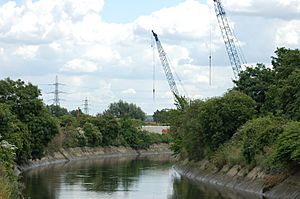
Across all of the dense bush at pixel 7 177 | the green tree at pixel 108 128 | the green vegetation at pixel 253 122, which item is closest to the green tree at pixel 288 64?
the green vegetation at pixel 253 122

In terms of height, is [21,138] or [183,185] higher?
[21,138]

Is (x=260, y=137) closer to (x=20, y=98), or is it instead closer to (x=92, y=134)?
(x=20, y=98)

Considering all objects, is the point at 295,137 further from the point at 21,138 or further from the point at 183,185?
the point at 21,138

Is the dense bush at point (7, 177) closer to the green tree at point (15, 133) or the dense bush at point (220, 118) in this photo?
the green tree at point (15, 133)

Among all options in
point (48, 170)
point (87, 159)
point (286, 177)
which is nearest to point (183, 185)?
point (286, 177)

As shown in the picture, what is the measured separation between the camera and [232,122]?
8625cm

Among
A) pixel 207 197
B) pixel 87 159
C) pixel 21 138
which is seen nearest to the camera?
pixel 207 197

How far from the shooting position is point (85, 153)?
15250 cm

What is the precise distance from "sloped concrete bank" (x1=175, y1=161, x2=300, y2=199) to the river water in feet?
4.95

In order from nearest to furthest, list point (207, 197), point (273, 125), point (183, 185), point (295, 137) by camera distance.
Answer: point (295, 137)
point (207, 197)
point (273, 125)
point (183, 185)

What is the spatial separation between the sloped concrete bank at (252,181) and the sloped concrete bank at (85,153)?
28.5 m

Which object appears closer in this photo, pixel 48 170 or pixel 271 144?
pixel 271 144

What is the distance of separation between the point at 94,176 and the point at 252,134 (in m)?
30.8

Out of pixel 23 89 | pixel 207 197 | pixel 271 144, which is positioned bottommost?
pixel 207 197
